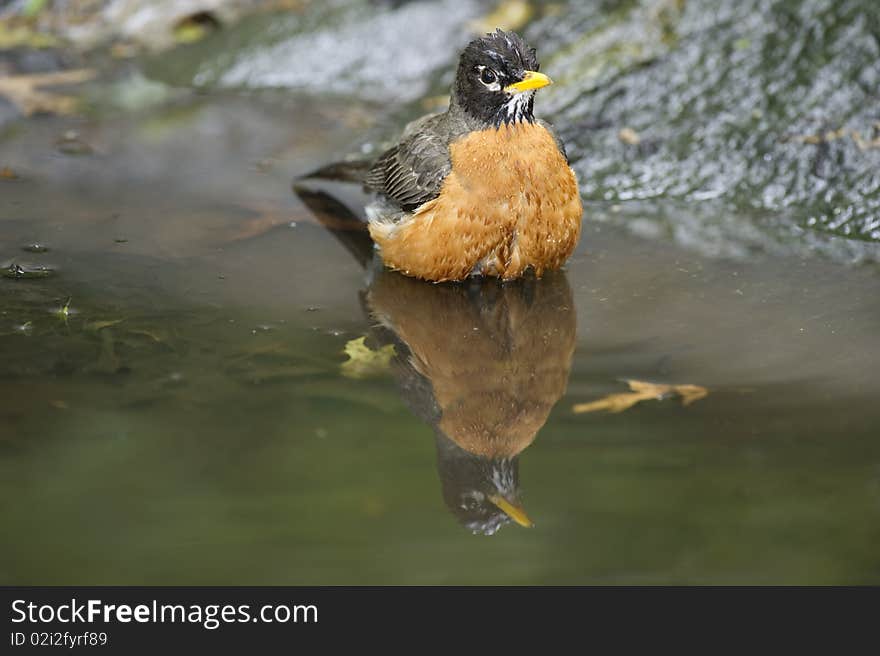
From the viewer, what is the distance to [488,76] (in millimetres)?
5422

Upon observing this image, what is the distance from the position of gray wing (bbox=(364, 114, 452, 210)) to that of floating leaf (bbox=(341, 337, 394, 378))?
1.00 meters

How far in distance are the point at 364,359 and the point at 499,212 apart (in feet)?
3.66

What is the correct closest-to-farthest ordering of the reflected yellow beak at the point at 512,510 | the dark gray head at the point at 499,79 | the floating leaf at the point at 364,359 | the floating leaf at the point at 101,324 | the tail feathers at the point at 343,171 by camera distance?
the reflected yellow beak at the point at 512,510 < the floating leaf at the point at 364,359 < the floating leaf at the point at 101,324 < the dark gray head at the point at 499,79 < the tail feathers at the point at 343,171

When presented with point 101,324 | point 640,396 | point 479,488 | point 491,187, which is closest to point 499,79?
point 491,187

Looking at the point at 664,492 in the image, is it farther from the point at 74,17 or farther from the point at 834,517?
the point at 74,17

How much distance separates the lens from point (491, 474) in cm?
386

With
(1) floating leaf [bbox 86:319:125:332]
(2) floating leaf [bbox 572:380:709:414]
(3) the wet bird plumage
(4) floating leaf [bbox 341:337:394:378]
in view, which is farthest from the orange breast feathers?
(1) floating leaf [bbox 86:319:125:332]

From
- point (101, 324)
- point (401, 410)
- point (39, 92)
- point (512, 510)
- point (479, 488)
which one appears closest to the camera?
point (512, 510)

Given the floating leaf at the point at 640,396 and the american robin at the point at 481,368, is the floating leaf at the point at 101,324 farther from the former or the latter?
the floating leaf at the point at 640,396

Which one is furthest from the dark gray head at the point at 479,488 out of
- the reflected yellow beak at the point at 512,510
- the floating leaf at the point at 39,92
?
the floating leaf at the point at 39,92

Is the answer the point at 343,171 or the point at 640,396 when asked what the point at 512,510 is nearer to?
the point at 640,396

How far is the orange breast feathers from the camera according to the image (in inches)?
210


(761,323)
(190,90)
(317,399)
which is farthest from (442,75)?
(317,399)

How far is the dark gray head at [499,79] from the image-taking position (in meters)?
5.32
